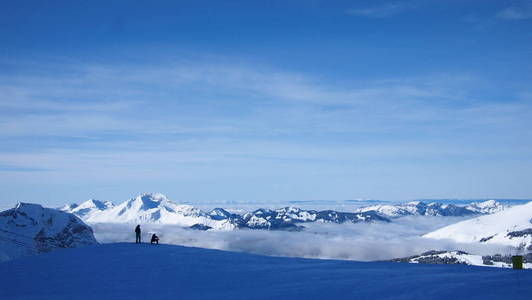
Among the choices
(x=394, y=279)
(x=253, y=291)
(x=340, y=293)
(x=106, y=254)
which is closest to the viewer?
(x=340, y=293)

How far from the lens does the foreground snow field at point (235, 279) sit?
15914 millimetres

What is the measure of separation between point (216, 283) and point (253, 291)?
2653 millimetres

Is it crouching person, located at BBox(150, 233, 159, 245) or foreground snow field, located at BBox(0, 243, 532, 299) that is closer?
foreground snow field, located at BBox(0, 243, 532, 299)

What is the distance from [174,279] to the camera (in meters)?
20.3

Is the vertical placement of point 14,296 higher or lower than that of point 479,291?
lower

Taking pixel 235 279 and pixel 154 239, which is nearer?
pixel 235 279

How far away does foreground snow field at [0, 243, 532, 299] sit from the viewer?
15.9 meters

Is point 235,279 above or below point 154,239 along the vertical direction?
below

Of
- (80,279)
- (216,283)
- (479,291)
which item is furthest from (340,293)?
(80,279)

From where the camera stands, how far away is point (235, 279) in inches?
786

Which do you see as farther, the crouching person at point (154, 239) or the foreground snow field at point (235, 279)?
the crouching person at point (154, 239)

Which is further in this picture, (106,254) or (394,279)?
(106,254)

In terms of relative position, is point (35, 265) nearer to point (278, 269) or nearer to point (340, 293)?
point (278, 269)

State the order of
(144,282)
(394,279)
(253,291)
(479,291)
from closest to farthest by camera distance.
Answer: (479,291) → (253,291) → (394,279) → (144,282)
